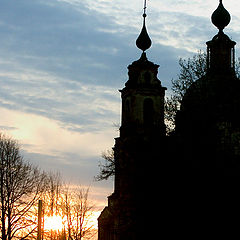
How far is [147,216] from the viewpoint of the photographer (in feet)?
117

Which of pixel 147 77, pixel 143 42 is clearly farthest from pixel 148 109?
pixel 143 42

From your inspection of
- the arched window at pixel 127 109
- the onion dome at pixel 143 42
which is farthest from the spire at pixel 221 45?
the arched window at pixel 127 109

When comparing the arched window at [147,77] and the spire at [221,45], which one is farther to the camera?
the arched window at [147,77]

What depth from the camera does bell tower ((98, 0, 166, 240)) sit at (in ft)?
119

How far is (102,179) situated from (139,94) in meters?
5.96

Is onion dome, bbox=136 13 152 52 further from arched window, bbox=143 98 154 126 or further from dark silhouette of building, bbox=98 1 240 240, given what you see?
dark silhouette of building, bbox=98 1 240 240

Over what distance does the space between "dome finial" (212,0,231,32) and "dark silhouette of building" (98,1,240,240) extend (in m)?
0.03

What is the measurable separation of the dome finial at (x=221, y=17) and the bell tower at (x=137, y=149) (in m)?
5.46

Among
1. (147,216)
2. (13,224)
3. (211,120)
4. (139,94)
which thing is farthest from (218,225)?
(139,94)

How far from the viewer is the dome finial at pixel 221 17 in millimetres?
45969

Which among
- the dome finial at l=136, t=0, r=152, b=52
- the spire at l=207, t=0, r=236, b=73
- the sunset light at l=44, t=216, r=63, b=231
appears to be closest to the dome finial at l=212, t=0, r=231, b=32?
the spire at l=207, t=0, r=236, b=73

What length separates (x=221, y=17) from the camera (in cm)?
4594

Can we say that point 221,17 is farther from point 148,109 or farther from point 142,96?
point 148,109

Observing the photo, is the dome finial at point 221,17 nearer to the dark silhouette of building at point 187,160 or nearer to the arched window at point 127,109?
the dark silhouette of building at point 187,160
